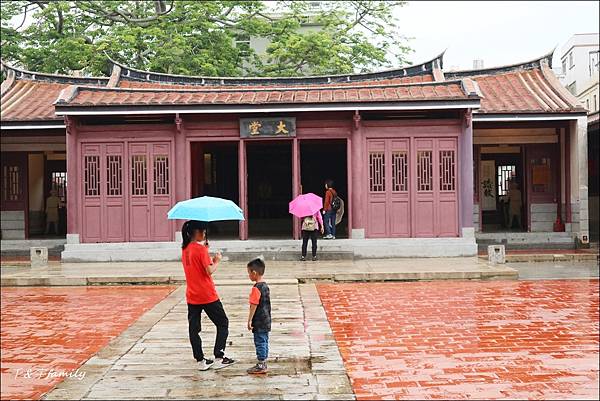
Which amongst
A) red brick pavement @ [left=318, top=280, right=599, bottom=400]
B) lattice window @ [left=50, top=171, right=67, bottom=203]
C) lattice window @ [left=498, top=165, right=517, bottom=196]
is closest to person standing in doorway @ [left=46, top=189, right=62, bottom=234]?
lattice window @ [left=50, top=171, right=67, bottom=203]

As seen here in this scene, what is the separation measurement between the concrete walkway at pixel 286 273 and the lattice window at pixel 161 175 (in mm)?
2199

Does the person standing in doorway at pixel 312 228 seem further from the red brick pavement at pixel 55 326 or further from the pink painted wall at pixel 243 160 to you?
the red brick pavement at pixel 55 326

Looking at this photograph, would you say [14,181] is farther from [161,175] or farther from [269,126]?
[269,126]

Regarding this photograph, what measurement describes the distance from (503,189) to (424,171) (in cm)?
589

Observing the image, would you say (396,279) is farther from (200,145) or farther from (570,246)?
(200,145)

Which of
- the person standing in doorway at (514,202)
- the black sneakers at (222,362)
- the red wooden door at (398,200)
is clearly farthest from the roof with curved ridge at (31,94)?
the person standing in doorway at (514,202)

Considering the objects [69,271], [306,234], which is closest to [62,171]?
[69,271]

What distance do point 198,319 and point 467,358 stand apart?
266 centimetres

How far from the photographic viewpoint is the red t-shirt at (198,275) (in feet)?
20.4

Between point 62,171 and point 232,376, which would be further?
point 62,171

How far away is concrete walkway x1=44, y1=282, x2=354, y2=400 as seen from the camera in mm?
5586

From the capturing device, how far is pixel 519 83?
19484mm

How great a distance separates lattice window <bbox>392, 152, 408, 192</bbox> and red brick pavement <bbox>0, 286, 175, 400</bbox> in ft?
20.1

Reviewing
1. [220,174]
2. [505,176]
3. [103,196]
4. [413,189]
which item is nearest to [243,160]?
[103,196]
